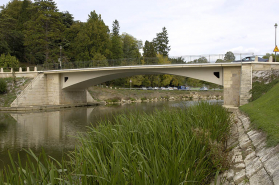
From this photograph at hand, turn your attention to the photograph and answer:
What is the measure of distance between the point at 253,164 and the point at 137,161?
2.15 metres

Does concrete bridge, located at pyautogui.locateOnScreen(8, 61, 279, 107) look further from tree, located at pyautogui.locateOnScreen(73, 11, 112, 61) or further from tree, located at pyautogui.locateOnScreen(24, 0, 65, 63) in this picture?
tree, located at pyautogui.locateOnScreen(24, 0, 65, 63)

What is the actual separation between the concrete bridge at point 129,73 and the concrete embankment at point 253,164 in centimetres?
1455

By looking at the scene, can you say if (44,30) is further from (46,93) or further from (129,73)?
(129,73)

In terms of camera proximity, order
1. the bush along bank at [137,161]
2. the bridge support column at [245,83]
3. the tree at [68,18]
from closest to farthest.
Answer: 1. the bush along bank at [137,161]
2. the bridge support column at [245,83]
3. the tree at [68,18]

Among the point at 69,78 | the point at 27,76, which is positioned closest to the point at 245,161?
the point at 69,78

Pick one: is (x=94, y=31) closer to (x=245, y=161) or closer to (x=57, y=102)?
(x=57, y=102)

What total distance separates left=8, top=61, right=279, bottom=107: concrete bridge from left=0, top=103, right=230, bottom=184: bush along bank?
15.8 meters

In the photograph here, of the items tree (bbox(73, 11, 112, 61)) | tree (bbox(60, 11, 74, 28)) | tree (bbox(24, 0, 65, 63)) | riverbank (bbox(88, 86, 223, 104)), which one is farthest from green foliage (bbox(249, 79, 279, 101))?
tree (bbox(60, 11, 74, 28))

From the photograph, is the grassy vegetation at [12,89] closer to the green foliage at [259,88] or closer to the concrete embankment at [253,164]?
the green foliage at [259,88]

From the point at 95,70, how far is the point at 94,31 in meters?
20.2

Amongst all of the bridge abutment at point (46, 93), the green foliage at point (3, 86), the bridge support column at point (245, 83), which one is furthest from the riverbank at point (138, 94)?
the bridge support column at point (245, 83)

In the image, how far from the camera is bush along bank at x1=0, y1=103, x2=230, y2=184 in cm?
289

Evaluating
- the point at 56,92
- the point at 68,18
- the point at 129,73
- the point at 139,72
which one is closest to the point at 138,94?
the point at 129,73

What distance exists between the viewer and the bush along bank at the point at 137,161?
2893 mm
